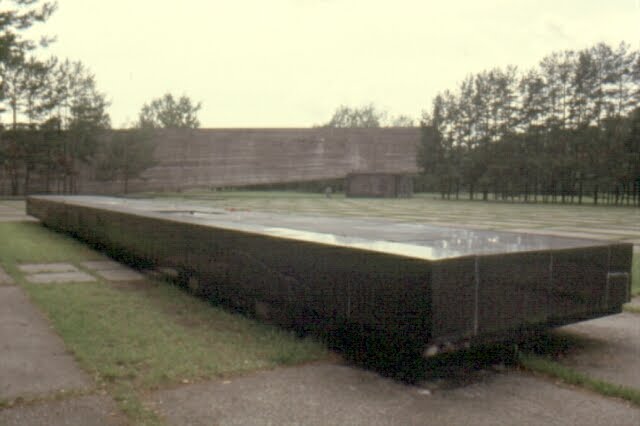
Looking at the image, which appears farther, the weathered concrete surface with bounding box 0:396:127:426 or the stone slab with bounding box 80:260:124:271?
the stone slab with bounding box 80:260:124:271

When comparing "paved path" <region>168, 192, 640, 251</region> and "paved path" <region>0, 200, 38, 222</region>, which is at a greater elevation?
"paved path" <region>168, 192, 640, 251</region>

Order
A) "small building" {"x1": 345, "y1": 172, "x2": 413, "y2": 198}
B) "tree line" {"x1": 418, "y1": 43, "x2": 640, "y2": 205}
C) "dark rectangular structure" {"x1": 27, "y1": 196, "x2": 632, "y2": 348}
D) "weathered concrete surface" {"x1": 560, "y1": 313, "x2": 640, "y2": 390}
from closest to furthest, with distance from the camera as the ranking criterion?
1. "dark rectangular structure" {"x1": 27, "y1": 196, "x2": 632, "y2": 348}
2. "weathered concrete surface" {"x1": 560, "y1": 313, "x2": 640, "y2": 390}
3. "tree line" {"x1": 418, "y1": 43, "x2": 640, "y2": 205}
4. "small building" {"x1": 345, "y1": 172, "x2": 413, "y2": 198}

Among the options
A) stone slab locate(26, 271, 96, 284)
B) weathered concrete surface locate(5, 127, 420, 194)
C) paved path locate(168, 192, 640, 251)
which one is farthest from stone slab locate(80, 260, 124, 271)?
weathered concrete surface locate(5, 127, 420, 194)

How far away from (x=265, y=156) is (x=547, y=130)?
21.6 metres

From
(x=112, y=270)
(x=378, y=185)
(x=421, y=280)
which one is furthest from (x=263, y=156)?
(x=421, y=280)

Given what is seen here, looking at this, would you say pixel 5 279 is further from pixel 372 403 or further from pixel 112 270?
pixel 372 403

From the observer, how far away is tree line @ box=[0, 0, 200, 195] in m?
38.8

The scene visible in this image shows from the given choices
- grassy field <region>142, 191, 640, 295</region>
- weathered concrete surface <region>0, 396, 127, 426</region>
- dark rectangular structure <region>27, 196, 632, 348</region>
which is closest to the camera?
weathered concrete surface <region>0, 396, 127, 426</region>

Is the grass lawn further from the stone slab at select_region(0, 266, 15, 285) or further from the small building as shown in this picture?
the small building

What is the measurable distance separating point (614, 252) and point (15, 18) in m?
13.2

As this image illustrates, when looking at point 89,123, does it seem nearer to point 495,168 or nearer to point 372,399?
point 495,168

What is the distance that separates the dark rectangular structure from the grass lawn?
247 mm

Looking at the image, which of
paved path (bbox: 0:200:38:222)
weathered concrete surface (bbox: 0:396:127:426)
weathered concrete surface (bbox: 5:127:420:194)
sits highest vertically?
weathered concrete surface (bbox: 5:127:420:194)

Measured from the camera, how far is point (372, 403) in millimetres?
2652
